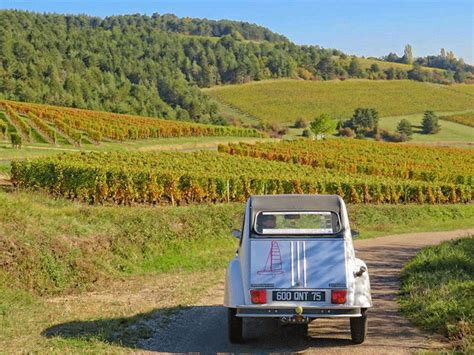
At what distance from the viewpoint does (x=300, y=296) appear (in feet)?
33.0

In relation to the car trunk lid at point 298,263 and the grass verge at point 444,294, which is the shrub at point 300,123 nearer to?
the grass verge at point 444,294

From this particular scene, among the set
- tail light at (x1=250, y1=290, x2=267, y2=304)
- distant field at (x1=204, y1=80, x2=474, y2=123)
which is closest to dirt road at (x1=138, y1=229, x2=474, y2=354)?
tail light at (x1=250, y1=290, x2=267, y2=304)

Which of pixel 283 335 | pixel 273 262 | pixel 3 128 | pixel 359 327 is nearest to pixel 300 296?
pixel 273 262

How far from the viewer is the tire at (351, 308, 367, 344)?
406 inches

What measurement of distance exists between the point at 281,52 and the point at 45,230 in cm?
17209

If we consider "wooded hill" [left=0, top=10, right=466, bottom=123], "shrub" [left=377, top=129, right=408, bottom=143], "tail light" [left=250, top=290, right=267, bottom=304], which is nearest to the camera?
"tail light" [left=250, top=290, right=267, bottom=304]

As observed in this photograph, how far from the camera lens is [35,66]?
115m

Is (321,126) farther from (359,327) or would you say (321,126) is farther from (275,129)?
(359,327)

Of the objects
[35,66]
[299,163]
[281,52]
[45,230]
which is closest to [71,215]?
[45,230]

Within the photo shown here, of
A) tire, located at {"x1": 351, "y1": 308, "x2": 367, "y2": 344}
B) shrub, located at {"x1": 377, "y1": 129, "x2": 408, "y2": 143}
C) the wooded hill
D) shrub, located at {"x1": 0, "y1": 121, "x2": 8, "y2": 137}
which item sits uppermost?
the wooded hill

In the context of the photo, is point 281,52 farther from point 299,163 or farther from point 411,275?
point 411,275

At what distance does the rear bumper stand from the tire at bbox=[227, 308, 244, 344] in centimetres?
28

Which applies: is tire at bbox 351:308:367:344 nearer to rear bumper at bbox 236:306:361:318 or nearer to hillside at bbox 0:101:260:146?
rear bumper at bbox 236:306:361:318

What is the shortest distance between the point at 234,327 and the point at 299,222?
2135 mm
